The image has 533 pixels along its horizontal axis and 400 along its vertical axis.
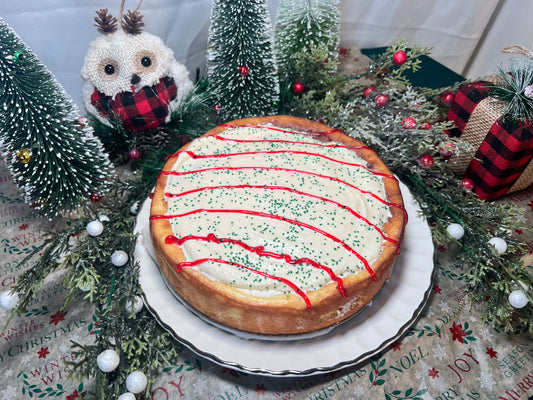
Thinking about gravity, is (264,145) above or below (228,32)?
below

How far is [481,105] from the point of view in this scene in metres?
1.39

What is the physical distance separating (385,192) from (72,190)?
0.97m

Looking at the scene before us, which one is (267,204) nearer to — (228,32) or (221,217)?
(221,217)

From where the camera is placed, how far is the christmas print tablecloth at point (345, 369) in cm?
107

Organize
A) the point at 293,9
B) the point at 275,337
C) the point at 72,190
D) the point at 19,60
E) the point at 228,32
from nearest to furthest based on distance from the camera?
the point at 275,337
the point at 19,60
the point at 72,190
the point at 228,32
the point at 293,9

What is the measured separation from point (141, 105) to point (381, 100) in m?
0.87

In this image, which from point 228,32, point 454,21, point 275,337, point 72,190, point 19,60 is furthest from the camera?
point 454,21

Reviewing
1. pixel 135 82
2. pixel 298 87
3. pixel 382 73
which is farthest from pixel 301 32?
pixel 135 82

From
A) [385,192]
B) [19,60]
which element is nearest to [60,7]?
[19,60]

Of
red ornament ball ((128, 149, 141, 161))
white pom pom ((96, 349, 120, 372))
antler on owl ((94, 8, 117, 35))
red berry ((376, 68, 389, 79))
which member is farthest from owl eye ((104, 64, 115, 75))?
red berry ((376, 68, 389, 79))

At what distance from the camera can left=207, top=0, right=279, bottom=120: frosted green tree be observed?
1.46m

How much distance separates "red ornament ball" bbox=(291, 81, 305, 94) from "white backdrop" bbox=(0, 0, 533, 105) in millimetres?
522

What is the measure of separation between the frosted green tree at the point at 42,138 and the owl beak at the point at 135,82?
0.21 metres

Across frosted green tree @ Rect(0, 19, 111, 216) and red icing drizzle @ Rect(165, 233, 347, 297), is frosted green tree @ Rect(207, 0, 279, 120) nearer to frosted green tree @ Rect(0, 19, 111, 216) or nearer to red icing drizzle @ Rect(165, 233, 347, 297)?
frosted green tree @ Rect(0, 19, 111, 216)
